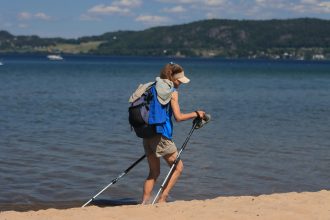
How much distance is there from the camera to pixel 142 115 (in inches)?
323

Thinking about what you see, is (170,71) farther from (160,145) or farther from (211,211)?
(211,211)

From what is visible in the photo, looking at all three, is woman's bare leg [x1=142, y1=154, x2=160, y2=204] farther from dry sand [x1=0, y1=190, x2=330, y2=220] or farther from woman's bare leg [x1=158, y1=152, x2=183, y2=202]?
dry sand [x1=0, y1=190, x2=330, y2=220]

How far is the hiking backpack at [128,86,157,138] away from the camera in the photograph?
820 centimetres

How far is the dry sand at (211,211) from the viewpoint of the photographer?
778 cm

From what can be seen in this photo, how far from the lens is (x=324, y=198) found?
898cm

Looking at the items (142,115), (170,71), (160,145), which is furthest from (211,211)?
(170,71)

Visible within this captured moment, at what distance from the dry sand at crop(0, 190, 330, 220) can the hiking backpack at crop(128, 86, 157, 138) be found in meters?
0.91

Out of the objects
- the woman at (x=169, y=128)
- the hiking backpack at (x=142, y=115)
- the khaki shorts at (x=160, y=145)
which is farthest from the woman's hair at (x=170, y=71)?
the khaki shorts at (x=160, y=145)

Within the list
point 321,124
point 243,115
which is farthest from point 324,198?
point 243,115

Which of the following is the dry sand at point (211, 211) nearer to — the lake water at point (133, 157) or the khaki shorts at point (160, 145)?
the khaki shorts at point (160, 145)

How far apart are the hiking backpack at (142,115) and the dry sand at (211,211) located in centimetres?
91

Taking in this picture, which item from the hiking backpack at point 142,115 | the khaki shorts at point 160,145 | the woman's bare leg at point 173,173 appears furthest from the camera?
the woman's bare leg at point 173,173

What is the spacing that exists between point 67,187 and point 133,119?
3.34 metres

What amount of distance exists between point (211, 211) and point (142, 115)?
4.56 ft
